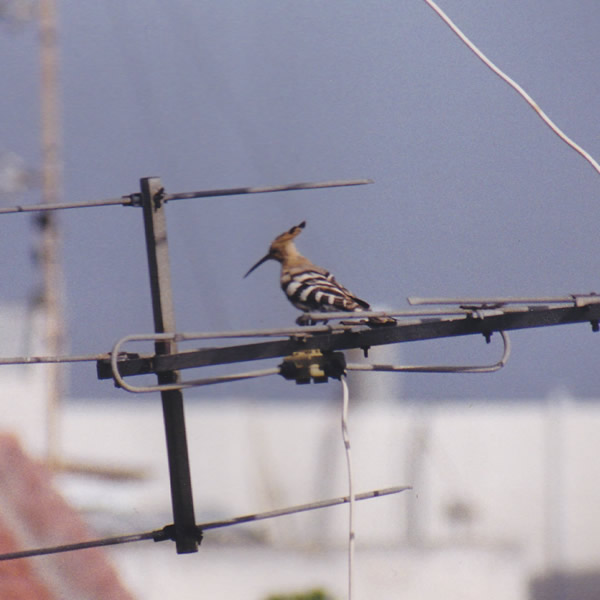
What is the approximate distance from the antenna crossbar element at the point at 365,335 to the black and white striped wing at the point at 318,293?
115 centimetres

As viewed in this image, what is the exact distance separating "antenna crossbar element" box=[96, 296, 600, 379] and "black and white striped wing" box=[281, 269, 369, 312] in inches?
45.2

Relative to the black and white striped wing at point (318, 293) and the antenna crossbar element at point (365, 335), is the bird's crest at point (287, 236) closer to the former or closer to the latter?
the black and white striped wing at point (318, 293)

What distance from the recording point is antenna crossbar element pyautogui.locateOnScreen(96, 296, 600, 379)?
3.90 meters

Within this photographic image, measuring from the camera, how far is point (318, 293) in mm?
5590

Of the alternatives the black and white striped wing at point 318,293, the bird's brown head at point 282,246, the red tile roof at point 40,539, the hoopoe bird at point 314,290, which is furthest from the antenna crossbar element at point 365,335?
the red tile roof at point 40,539

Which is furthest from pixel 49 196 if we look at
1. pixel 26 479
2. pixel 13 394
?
pixel 26 479

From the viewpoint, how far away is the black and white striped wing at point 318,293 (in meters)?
5.33

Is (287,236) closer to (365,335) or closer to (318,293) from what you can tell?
(318,293)

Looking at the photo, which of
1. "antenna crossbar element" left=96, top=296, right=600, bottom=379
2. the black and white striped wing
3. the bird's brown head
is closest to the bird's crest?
the bird's brown head

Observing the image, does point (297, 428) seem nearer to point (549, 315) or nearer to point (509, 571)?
point (509, 571)

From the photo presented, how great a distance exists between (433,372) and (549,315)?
534mm

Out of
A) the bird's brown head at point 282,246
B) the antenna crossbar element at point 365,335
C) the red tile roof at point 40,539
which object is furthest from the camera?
the red tile roof at point 40,539

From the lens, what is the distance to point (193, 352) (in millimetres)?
3928

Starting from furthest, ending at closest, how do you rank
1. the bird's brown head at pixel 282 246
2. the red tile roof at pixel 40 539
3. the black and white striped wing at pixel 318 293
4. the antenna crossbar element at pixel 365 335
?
the red tile roof at pixel 40 539 → the bird's brown head at pixel 282 246 → the black and white striped wing at pixel 318 293 → the antenna crossbar element at pixel 365 335
